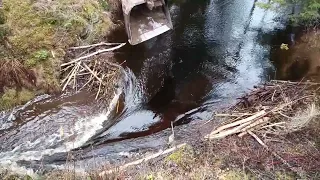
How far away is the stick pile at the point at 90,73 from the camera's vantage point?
488 inches

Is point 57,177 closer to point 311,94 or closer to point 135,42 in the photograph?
point 135,42

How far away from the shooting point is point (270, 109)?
37.1ft

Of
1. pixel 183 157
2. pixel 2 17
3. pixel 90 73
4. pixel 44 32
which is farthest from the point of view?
pixel 44 32

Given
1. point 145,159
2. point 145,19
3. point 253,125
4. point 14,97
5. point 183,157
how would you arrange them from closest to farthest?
point 183,157
point 145,159
point 253,125
point 14,97
point 145,19

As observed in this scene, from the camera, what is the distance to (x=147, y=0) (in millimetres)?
13820

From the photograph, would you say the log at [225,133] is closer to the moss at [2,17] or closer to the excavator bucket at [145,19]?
the excavator bucket at [145,19]

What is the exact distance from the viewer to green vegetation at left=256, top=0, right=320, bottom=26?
13758mm

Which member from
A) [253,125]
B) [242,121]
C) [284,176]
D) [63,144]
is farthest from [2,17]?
[284,176]

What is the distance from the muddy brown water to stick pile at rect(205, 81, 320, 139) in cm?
71

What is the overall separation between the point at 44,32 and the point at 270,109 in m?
7.29

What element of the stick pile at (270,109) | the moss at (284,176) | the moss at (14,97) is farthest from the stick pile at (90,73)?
the moss at (284,176)

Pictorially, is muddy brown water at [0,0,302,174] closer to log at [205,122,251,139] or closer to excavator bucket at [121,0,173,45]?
excavator bucket at [121,0,173,45]

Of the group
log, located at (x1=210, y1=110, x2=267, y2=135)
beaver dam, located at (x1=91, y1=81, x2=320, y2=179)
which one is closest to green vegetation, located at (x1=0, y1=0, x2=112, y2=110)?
beaver dam, located at (x1=91, y1=81, x2=320, y2=179)

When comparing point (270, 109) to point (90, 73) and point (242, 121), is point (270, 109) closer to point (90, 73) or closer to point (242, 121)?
point (242, 121)
